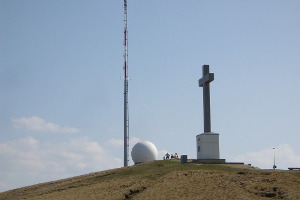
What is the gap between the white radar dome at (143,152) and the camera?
5772 centimetres

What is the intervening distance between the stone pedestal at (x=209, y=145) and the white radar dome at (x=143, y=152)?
1251 cm

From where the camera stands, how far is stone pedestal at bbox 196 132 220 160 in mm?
46281

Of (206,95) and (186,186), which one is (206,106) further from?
(186,186)

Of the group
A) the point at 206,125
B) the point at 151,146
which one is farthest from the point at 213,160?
the point at 151,146

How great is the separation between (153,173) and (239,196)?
11.8 meters

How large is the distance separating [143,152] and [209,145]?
13.8 m

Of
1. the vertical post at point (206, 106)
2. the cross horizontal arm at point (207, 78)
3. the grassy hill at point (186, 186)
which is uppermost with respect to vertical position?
the cross horizontal arm at point (207, 78)

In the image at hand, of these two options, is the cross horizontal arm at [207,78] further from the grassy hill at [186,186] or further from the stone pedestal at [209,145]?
the grassy hill at [186,186]

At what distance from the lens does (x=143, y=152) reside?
57812 millimetres

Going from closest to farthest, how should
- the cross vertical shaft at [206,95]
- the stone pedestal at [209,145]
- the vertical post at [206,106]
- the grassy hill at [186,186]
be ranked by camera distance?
the grassy hill at [186,186]
the stone pedestal at [209,145]
the cross vertical shaft at [206,95]
the vertical post at [206,106]

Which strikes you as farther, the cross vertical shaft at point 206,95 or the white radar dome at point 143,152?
the white radar dome at point 143,152

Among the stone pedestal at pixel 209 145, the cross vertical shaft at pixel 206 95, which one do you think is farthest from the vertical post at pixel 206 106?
the stone pedestal at pixel 209 145

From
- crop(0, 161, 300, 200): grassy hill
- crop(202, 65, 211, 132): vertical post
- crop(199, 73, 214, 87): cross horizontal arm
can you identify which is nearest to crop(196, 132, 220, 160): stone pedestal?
crop(202, 65, 211, 132): vertical post

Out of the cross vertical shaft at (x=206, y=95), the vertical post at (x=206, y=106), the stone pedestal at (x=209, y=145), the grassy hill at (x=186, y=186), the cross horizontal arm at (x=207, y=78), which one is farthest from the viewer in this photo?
the vertical post at (x=206, y=106)
